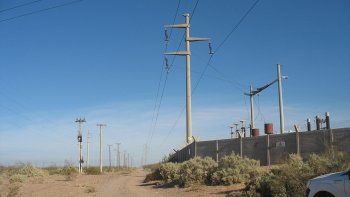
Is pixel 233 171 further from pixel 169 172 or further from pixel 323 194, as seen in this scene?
pixel 323 194

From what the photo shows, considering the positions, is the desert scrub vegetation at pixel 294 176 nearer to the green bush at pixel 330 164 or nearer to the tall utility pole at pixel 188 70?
the green bush at pixel 330 164

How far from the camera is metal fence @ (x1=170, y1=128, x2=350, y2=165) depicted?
2597 centimetres

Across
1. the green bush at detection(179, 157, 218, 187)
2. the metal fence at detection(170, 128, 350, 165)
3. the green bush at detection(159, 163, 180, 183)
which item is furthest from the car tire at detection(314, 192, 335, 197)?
the green bush at detection(159, 163, 180, 183)

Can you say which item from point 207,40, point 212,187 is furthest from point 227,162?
point 207,40

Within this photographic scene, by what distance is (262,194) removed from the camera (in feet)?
59.8

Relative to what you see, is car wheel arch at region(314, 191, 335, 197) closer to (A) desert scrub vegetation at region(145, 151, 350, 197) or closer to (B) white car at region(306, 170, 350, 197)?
(B) white car at region(306, 170, 350, 197)

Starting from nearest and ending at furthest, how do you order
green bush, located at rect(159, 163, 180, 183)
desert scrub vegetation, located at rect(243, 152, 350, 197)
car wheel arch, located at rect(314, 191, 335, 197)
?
car wheel arch, located at rect(314, 191, 335, 197) → desert scrub vegetation, located at rect(243, 152, 350, 197) → green bush, located at rect(159, 163, 180, 183)

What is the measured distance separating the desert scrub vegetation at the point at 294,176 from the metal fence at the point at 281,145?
459 cm

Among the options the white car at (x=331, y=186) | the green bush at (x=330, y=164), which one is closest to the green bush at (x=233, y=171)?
the green bush at (x=330, y=164)

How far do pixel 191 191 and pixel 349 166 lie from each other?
1043 cm

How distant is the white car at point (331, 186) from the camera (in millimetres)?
10883

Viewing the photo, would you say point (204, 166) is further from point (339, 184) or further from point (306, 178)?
point (339, 184)

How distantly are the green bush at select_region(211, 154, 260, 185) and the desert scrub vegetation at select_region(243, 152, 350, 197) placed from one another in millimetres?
5170

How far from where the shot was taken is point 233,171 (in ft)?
80.2
